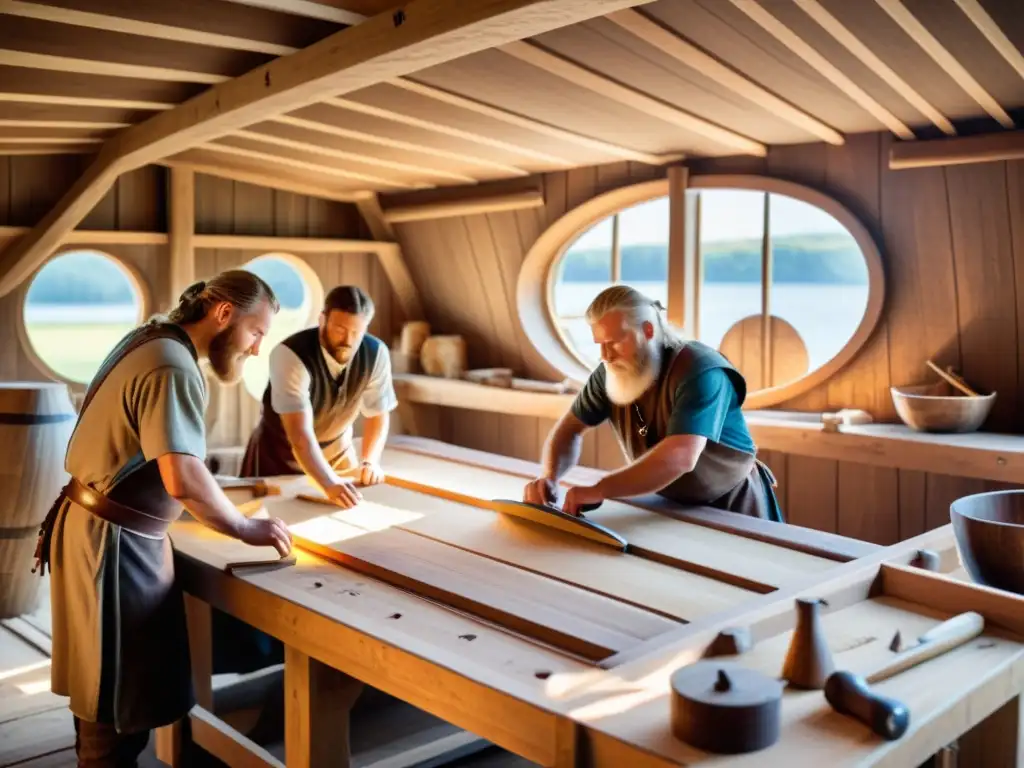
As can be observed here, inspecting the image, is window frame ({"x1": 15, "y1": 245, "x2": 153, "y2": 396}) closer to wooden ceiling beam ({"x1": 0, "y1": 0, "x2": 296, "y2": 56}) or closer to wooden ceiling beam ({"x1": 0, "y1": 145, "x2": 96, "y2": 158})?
wooden ceiling beam ({"x1": 0, "y1": 145, "x2": 96, "y2": 158})

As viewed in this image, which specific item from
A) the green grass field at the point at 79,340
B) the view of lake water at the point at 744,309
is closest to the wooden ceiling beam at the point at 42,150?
the green grass field at the point at 79,340

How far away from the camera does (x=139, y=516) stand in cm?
223

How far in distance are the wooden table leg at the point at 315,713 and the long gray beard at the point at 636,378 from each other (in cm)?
121

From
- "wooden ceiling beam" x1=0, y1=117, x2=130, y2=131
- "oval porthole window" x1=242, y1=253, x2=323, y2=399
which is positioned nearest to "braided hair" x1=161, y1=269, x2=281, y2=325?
"wooden ceiling beam" x1=0, y1=117, x2=130, y2=131

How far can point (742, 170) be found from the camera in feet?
14.4

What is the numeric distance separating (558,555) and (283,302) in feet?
70.2

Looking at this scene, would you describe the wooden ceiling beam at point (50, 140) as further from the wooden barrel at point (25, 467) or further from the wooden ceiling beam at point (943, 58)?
the wooden ceiling beam at point (943, 58)

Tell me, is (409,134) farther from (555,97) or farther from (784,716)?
(784,716)

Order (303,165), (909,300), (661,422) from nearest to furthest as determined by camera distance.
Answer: (661,422) → (909,300) → (303,165)

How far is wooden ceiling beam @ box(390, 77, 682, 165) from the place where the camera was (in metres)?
3.44

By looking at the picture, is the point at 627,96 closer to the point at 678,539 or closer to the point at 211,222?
the point at 678,539

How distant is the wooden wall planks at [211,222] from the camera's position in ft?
16.0

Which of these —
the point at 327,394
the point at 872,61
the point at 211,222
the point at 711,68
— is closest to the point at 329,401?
the point at 327,394

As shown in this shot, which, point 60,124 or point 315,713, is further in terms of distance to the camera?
point 60,124
